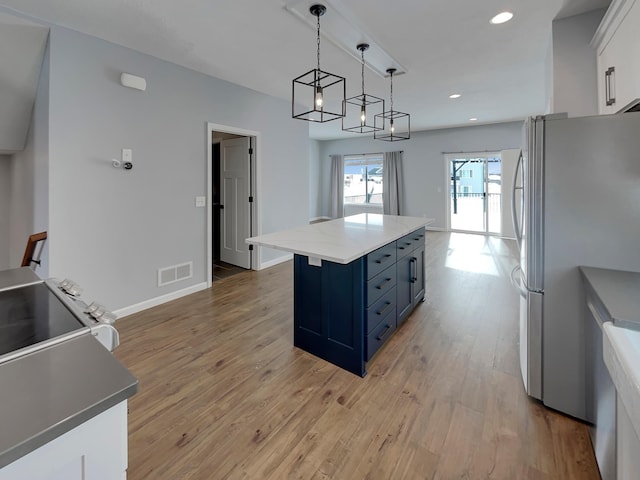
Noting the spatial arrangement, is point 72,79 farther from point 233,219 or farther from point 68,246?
point 233,219

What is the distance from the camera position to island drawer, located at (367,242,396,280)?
2.23 m

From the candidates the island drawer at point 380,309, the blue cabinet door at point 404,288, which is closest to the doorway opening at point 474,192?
the blue cabinet door at point 404,288

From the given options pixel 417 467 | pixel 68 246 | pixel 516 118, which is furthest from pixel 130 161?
pixel 516 118

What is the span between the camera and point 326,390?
208 centimetres

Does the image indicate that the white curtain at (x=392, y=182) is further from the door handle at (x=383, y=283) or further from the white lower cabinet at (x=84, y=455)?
the white lower cabinet at (x=84, y=455)

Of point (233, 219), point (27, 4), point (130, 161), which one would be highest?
point (27, 4)

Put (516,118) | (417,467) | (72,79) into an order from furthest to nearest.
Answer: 1. (516,118)
2. (72,79)
3. (417,467)

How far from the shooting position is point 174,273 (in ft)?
12.2

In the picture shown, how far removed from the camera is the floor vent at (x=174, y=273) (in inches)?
141

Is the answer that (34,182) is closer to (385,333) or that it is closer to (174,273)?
(174,273)

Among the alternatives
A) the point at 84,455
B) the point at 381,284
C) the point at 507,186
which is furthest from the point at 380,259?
the point at 507,186

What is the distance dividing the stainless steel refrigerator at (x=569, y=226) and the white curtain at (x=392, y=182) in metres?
7.10

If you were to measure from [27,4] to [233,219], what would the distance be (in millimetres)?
3228

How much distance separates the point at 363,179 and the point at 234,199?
583 cm
